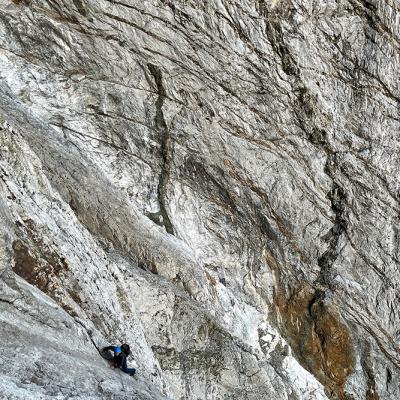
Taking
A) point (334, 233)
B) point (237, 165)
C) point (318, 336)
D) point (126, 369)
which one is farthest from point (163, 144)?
point (126, 369)

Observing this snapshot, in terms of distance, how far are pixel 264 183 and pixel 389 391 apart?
1101 cm

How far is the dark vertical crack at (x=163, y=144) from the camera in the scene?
2372cm

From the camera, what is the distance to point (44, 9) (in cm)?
2261

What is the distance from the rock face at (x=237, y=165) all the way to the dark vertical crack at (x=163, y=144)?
63mm

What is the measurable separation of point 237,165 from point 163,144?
3482 mm

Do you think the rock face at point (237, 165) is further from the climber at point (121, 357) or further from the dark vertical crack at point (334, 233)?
the climber at point (121, 357)

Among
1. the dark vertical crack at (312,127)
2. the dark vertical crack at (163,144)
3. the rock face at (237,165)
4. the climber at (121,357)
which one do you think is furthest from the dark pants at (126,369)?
the dark vertical crack at (312,127)

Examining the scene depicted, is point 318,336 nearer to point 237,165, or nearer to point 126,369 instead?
point 237,165

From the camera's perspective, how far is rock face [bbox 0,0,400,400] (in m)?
21.3

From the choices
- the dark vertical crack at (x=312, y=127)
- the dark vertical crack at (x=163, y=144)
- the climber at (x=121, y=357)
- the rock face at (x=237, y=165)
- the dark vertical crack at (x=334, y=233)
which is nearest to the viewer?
the climber at (x=121, y=357)

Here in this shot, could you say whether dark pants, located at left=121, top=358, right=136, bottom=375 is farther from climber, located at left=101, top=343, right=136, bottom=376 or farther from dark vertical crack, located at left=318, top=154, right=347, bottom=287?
dark vertical crack, located at left=318, top=154, right=347, bottom=287

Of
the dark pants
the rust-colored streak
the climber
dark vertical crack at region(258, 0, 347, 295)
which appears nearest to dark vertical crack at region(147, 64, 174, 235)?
dark vertical crack at region(258, 0, 347, 295)

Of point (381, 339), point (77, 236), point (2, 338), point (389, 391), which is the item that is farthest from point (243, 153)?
point (2, 338)

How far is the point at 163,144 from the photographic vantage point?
2412 centimetres
